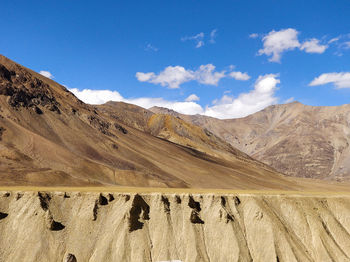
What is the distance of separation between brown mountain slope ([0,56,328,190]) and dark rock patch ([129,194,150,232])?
139ft

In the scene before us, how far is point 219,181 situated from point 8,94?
72.2 m

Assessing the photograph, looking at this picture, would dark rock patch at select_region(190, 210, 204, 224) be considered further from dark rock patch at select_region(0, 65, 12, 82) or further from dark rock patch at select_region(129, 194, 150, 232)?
dark rock patch at select_region(0, 65, 12, 82)

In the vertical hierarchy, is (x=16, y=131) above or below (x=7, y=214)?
above

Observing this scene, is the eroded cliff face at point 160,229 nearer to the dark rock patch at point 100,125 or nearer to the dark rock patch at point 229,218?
the dark rock patch at point 229,218

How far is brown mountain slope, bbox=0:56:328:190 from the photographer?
86625 mm

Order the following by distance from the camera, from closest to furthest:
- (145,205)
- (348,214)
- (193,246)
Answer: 1. (193,246)
2. (145,205)
3. (348,214)

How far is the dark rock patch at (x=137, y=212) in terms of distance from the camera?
40781 millimetres

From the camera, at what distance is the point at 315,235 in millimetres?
43781

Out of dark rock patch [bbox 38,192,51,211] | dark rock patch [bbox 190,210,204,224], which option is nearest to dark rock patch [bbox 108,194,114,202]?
dark rock patch [bbox 38,192,51,211]

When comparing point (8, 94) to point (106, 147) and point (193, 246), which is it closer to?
point (106, 147)

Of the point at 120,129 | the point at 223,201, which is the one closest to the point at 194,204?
the point at 223,201

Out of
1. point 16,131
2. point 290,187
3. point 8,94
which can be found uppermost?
point 8,94

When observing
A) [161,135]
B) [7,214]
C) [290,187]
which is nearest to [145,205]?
[7,214]

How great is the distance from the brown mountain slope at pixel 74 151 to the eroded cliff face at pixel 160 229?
38.8 metres
